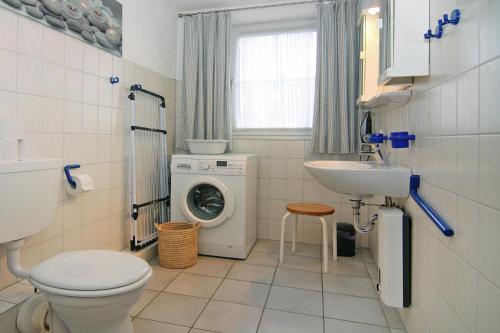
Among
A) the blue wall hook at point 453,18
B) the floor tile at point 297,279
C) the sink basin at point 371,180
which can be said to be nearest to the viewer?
the blue wall hook at point 453,18

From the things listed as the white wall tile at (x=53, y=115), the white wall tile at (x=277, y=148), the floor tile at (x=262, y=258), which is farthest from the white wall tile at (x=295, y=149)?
the white wall tile at (x=53, y=115)

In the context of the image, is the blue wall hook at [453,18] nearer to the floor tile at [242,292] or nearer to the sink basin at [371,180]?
the sink basin at [371,180]

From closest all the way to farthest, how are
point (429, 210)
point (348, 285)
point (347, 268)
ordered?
1. point (429, 210)
2. point (348, 285)
3. point (347, 268)

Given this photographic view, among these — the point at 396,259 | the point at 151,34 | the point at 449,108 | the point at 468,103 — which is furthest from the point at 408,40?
the point at 151,34

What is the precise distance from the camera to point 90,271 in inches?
46.8

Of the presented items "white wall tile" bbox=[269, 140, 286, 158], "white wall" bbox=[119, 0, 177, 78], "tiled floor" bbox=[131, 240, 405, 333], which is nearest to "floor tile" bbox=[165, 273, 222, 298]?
"tiled floor" bbox=[131, 240, 405, 333]

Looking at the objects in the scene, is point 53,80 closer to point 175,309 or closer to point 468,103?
point 175,309

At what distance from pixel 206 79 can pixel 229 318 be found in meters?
2.08

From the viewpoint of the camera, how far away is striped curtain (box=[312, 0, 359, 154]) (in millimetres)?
2527

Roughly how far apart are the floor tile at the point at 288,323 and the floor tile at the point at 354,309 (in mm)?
123

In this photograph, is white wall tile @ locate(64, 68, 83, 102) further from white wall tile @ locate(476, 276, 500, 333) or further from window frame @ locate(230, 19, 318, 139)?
white wall tile @ locate(476, 276, 500, 333)

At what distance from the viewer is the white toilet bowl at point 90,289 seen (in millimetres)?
1077

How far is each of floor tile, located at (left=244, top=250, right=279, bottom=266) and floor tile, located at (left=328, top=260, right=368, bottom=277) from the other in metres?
0.44

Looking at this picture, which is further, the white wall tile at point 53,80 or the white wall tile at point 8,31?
the white wall tile at point 53,80
